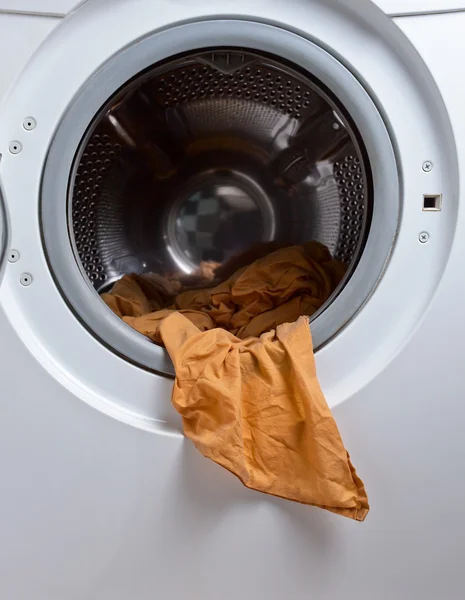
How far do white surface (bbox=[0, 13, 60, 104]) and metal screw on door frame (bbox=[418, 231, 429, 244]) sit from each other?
51 cm

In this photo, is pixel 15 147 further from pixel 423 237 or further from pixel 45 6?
pixel 423 237

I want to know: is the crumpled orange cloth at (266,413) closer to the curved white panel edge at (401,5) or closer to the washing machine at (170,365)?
the washing machine at (170,365)

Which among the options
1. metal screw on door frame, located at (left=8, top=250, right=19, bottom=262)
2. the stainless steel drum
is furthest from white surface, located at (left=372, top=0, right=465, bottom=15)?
metal screw on door frame, located at (left=8, top=250, right=19, bottom=262)

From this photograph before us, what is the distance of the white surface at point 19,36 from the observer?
2.12 ft

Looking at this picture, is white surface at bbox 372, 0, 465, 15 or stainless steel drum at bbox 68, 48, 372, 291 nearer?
white surface at bbox 372, 0, 465, 15

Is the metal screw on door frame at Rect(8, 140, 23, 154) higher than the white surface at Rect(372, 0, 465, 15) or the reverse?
the reverse

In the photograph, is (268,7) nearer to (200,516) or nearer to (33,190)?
(33,190)

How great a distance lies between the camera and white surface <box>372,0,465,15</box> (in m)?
0.63

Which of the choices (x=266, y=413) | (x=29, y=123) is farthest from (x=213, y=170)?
(x=266, y=413)

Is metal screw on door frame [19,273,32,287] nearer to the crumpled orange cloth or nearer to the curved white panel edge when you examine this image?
the crumpled orange cloth

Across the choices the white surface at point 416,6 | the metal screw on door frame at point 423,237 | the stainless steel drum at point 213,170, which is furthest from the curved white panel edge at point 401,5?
the metal screw on door frame at point 423,237

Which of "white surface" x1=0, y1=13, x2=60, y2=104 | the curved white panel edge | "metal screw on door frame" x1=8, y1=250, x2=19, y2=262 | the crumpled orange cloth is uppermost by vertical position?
the curved white panel edge

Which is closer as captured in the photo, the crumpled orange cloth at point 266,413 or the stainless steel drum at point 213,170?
the crumpled orange cloth at point 266,413

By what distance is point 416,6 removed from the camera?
63 cm
